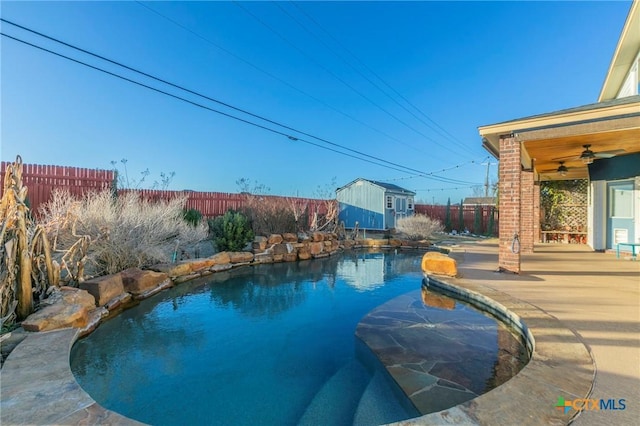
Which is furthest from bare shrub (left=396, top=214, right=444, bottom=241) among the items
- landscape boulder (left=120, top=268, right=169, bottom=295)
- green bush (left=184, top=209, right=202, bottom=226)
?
landscape boulder (left=120, top=268, right=169, bottom=295)

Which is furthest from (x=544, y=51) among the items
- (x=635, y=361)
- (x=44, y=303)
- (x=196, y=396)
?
(x=44, y=303)

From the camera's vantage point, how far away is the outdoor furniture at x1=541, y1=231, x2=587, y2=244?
38.4ft

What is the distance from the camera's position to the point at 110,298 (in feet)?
17.1

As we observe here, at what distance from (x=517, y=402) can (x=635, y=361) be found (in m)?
1.49

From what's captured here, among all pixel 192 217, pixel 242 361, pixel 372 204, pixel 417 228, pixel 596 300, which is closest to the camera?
pixel 242 361

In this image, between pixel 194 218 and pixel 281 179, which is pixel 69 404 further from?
pixel 281 179

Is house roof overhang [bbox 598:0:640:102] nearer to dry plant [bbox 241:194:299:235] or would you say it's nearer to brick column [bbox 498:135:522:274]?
brick column [bbox 498:135:522:274]

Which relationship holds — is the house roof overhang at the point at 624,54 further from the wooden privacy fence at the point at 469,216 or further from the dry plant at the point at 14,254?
the dry plant at the point at 14,254

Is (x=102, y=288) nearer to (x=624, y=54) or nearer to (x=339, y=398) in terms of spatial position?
(x=339, y=398)

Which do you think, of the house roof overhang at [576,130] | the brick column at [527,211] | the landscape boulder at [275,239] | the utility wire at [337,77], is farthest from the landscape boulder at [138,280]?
the brick column at [527,211]

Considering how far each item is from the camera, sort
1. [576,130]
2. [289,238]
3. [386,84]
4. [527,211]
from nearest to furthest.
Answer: [576,130], [527,211], [289,238], [386,84]

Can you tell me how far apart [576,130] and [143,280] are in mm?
8405

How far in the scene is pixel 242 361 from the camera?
139 inches

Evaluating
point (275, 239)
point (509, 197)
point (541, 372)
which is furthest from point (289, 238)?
point (541, 372)
